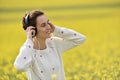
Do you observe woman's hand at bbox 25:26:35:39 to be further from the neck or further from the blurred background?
the blurred background

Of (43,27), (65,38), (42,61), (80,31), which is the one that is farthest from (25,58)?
(80,31)

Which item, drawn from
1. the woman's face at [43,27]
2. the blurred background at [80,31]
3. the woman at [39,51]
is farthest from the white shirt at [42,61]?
the blurred background at [80,31]

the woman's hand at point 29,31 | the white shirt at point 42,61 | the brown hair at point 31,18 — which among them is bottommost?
the white shirt at point 42,61

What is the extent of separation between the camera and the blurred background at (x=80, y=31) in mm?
10641

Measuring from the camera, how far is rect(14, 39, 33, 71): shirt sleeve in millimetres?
7344

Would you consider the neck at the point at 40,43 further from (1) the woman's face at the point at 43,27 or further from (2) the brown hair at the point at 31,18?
(2) the brown hair at the point at 31,18

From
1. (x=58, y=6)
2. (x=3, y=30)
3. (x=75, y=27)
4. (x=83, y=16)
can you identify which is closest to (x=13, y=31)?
(x=3, y=30)

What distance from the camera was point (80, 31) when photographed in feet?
66.0

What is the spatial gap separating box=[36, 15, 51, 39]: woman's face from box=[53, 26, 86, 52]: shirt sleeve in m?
0.27

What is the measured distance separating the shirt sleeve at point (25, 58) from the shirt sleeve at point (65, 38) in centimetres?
49

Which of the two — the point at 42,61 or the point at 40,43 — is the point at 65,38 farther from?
the point at 42,61

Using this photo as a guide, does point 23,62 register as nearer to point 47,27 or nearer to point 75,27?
point 47,27

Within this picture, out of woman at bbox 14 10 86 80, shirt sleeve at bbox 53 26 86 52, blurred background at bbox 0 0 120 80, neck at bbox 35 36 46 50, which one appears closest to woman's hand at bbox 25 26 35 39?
woman at bbox 14 10 86 80

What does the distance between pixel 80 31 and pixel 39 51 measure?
494 inches
